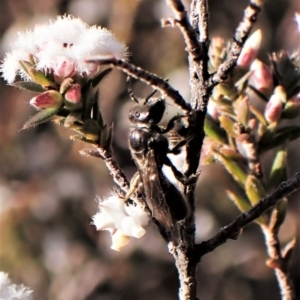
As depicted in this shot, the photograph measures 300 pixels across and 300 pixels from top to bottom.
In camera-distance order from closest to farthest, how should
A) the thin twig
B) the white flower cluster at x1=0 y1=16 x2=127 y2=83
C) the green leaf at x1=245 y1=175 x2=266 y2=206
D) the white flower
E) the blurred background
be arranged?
the thin twig
the white flower cluster at x1=0 y1=16 x2=127 y2=83
the white flower
the green leaf at x1=245 y1=175 x2=266 y2=206
the blurred background

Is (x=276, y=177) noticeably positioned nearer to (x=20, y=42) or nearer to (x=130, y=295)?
(x=20, y=42)

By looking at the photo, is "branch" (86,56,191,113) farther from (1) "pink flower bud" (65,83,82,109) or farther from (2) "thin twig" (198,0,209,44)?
(1) "pink flower bud" (65,83,82,109)

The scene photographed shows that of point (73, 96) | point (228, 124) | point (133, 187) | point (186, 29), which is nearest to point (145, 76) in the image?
point (186, 29)

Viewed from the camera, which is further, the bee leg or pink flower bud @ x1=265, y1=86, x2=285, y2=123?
pink flower bud @ x1=265, y1=86, x2=285, y2=123

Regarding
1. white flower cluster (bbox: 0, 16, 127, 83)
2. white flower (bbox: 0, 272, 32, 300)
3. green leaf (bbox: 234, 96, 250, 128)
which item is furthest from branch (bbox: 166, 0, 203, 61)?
white flower (bbox: 0, 272, 32, 300)

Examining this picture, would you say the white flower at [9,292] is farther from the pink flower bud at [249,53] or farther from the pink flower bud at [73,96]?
the pink flower bud at [249,53]

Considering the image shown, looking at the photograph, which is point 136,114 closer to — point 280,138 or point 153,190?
point 153,190

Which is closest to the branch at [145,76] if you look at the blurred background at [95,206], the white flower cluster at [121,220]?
the white flower cluster at [121,220]
